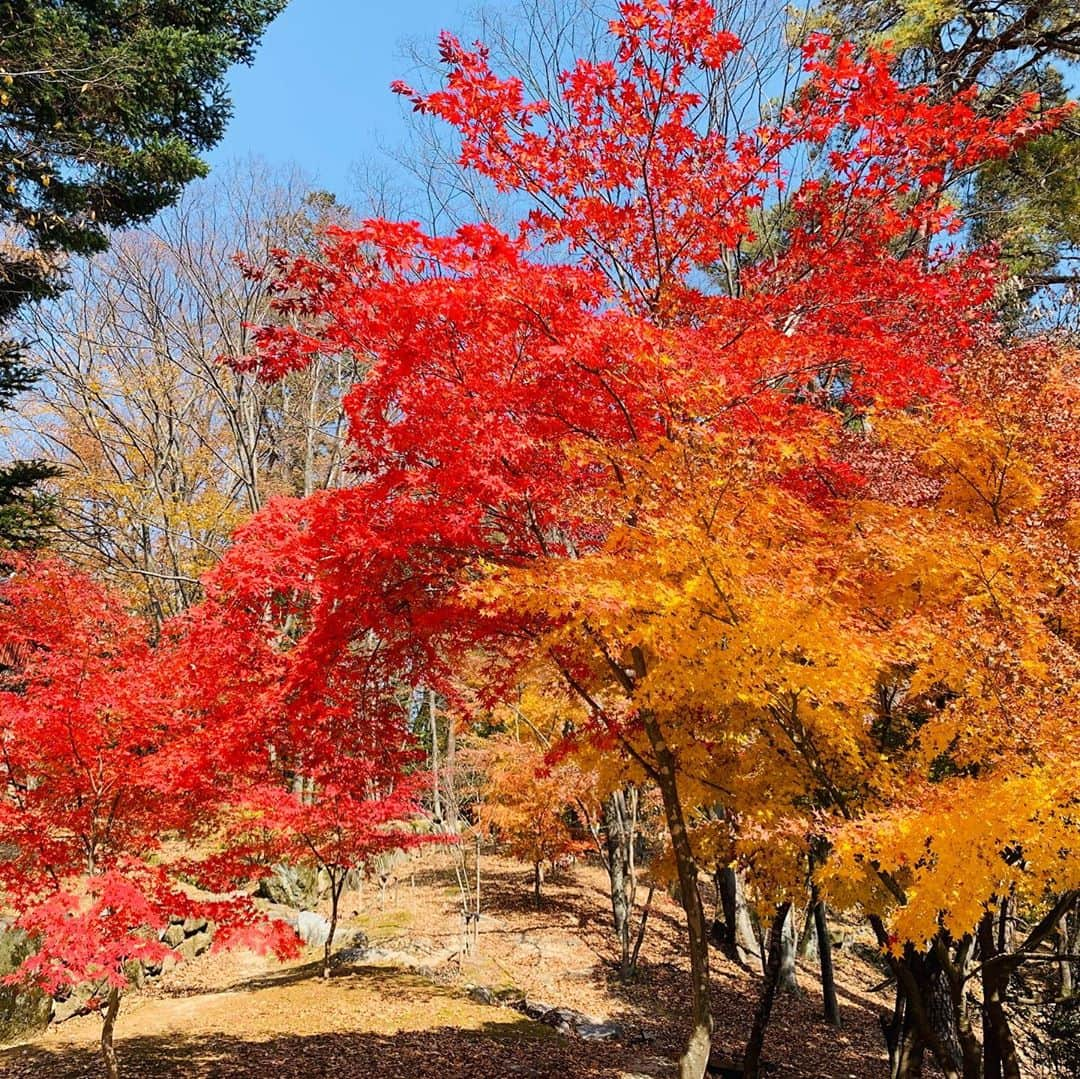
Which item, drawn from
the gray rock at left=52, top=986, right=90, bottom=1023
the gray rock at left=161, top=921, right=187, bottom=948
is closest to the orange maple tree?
the gray rock at left=52, top=986, right=90, bottom=1023

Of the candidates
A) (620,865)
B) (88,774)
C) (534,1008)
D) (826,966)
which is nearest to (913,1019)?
(826,966)

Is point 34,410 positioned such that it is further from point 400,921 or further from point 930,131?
point 930,131

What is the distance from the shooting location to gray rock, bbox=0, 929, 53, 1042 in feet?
34.9

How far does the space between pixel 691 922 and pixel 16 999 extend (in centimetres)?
1023

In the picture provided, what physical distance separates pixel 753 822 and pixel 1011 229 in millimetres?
10391

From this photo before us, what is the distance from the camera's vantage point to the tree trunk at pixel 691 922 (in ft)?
20.2

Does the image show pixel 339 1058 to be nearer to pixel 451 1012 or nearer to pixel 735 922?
pixel 451 1012

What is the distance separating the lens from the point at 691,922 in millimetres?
6473

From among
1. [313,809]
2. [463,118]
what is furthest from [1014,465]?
[313,809]

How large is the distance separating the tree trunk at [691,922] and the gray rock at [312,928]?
1140 centimetres

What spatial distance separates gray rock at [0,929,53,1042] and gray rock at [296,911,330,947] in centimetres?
521

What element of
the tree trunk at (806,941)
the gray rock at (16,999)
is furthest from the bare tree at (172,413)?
the tree trunk at (806,941)

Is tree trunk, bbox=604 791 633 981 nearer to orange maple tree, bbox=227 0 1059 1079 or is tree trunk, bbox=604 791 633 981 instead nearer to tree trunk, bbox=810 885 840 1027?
tree trunk, bbox=810 885 840 1027

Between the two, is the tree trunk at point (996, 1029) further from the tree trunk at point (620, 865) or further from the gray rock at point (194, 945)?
the gray rock at point (194, 945)
